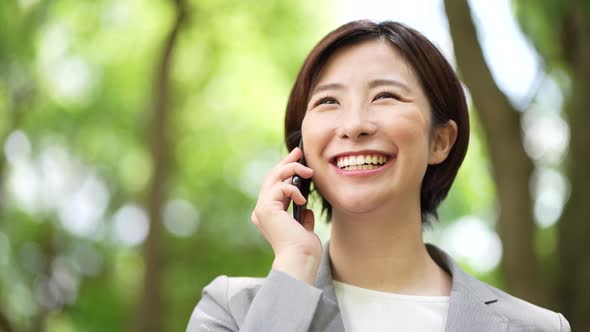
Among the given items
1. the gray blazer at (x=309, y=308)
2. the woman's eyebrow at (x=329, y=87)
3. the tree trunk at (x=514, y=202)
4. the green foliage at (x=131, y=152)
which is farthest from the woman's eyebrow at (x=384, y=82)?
the green foliage at (x=131, y=152)

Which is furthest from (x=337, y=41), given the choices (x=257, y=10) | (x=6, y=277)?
(x=6, y=277)

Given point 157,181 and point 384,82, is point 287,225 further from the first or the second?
point 157,181

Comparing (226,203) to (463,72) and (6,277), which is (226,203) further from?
(463,72)

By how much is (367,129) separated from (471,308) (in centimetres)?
68

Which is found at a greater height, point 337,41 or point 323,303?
point 337,41

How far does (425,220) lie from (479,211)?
15288mm

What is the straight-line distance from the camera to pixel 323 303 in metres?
2.38

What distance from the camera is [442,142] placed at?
2895 mm

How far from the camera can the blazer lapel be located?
2531 mm

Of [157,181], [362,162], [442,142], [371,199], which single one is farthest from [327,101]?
[157,181]

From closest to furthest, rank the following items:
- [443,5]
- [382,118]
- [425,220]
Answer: [382,118] < [425,220] < [443,5]

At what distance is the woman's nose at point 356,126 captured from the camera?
8.31 ft

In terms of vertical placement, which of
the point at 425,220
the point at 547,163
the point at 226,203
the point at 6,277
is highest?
the point at 425,220

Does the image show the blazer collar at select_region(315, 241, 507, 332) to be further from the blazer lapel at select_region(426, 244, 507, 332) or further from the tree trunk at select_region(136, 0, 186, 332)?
the tree trunk at select_region(136, 0, 186, 332)
